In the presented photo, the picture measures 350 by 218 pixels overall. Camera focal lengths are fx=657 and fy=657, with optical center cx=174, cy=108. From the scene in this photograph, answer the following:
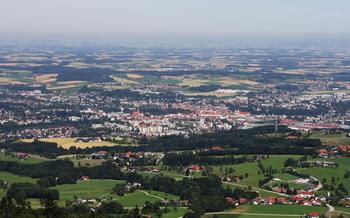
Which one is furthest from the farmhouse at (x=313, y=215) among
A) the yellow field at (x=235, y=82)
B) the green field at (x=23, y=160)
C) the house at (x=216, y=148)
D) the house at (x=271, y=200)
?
the yellow field at (x=235, y=82)

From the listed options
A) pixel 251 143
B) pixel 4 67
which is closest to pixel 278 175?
pixel 251 143

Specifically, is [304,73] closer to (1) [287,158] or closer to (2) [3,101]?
(2) [3,101]

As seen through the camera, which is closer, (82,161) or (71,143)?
(82,161)

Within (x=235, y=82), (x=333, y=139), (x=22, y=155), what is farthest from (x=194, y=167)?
(x=235, y=82)

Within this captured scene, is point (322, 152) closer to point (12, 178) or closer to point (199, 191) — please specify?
point (199, 191)

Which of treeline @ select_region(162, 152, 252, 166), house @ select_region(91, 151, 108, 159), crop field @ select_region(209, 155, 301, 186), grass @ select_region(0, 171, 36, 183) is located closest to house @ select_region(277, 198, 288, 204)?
crop field @ select_region(209, 155, 301, 186)

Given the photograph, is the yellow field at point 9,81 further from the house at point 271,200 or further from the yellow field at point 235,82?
the house at point 271,200
